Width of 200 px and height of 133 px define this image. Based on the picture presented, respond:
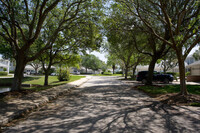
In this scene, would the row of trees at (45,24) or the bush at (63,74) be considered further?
the bush at (63,74)

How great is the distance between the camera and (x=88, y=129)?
175 inches

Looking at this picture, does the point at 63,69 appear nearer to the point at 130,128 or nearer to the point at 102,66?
the point at 130,128

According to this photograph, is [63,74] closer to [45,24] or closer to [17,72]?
[45,24]

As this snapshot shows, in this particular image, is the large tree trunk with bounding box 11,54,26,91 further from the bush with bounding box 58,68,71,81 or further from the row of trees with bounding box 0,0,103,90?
the bush with bounding box 58,68,71,81

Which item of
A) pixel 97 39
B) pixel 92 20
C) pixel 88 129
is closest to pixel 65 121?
pixel 88 129

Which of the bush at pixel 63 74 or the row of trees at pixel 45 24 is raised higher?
the row of trees at pixel 45 24

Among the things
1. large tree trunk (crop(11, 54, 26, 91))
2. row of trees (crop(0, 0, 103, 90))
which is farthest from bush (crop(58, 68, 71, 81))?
large tree trunk (crop(11, 54, 26, 91))

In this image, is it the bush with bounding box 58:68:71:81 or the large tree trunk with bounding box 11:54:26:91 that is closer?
the large tree trunk with bounding box 11:54:26:91

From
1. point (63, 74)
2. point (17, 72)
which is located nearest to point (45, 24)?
point (17, 72)

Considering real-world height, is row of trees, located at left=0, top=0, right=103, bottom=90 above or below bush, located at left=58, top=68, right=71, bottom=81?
above

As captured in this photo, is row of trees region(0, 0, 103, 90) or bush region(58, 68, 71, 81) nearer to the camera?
row of trees region(0, 0, 103, 90)

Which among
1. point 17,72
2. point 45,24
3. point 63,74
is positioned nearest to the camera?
point 17,72

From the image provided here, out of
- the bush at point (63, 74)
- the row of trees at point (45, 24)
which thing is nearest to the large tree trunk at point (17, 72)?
the row of trees at point (45, 24)

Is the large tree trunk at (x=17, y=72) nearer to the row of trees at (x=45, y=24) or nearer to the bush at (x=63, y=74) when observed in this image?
the row of trees at (x=45, y=24)
